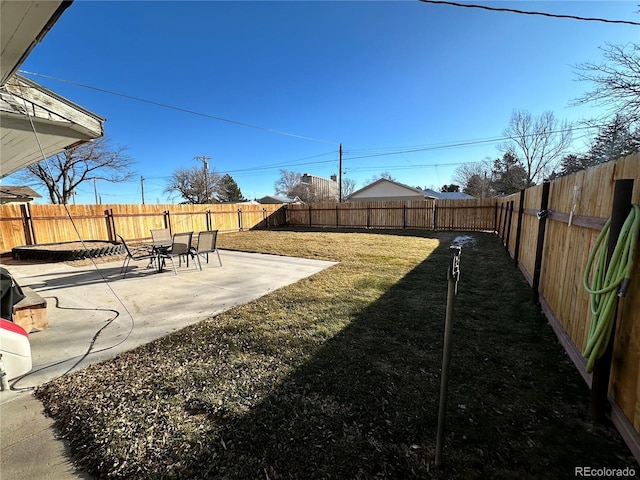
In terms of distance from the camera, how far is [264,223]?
56.5 feet

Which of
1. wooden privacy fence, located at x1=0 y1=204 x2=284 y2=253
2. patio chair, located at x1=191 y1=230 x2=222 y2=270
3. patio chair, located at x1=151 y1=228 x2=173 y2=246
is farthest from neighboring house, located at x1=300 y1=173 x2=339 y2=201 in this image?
patio chair, located at x1=191 y1=230 x2=222 y2=270

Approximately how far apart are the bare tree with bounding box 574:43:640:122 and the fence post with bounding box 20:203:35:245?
1728 cm

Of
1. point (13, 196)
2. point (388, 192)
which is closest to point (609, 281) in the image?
→ point (13, 196)

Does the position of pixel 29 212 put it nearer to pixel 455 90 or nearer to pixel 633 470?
pixel 633 470

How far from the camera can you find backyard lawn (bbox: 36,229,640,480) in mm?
1359

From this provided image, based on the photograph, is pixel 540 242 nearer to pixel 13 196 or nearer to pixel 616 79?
pixel 616 79

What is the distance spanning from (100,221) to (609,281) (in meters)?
12.9

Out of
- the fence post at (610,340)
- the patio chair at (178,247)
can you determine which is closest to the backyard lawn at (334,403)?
the fence post at (610,340)

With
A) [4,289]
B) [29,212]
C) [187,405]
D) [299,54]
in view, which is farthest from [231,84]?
[187,405]

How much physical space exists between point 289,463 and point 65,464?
1.17m

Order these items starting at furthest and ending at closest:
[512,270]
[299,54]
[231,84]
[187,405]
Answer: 1. [231,84]
2. [299,54]
3. [512,270]
4. [187,405]

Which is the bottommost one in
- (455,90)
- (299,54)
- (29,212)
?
(29,212)

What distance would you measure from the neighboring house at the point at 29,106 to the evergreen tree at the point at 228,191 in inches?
1488

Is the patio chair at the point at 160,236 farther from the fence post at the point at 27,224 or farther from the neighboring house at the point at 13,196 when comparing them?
the fence post at the point at 27,224
